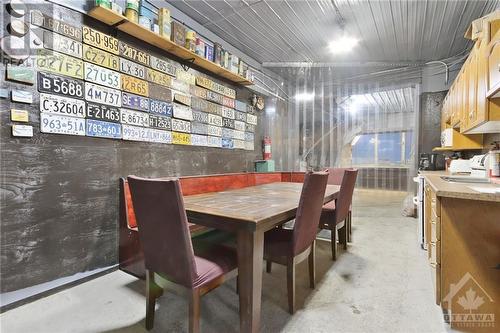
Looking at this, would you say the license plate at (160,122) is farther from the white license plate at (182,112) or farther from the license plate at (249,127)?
the license plate at (249,127)

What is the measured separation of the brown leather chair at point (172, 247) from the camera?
3.81 ft

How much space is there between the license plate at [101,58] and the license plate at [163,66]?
405mm

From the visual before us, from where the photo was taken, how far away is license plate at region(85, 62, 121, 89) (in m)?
2.06

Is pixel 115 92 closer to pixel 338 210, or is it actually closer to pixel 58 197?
pixel 58 197

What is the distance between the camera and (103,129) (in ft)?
7.13

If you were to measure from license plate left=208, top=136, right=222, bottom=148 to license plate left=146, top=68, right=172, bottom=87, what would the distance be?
911 millimetres

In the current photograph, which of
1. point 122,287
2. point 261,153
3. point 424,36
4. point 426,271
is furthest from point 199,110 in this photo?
point 424,36

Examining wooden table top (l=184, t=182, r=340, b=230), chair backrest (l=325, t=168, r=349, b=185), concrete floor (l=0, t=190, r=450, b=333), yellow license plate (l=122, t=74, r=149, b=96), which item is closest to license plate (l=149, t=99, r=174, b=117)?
yellow license plate (l=122, t=74, r=149, b=96)

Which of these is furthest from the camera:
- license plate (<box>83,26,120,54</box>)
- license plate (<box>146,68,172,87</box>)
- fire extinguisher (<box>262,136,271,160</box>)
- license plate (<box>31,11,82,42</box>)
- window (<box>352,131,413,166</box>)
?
window (<box>352,131,413,166</box>)

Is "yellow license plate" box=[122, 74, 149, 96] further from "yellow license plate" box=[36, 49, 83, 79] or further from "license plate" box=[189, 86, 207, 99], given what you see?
"license plate" box=[189, 86, 207, 99]

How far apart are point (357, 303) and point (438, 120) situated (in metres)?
4.45

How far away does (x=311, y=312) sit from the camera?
1.66m

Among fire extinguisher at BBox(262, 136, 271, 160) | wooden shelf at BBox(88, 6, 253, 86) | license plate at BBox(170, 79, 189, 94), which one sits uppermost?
wooden shelf at BBox(88, 6, 253, 86)

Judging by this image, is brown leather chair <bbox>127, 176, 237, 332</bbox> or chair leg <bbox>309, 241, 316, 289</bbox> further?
chair leg <bbox>309, 241, 316, 289</bbox>
